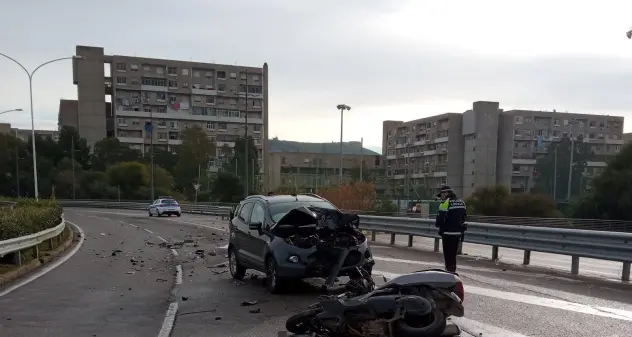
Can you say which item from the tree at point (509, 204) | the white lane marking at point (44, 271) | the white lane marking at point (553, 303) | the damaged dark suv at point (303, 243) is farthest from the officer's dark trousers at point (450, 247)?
the tree at point (509, 204)

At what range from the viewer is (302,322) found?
18.6ft

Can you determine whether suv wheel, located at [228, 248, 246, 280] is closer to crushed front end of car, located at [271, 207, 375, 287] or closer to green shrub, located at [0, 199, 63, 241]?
crushed front end of car, located at [271, 207, 375, 287]

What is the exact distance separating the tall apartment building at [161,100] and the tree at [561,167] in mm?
46572

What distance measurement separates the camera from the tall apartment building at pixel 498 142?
8944 centimetres

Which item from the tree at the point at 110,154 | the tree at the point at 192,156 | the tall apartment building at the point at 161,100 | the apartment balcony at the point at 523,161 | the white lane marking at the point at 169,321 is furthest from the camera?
the tall apartment building at the point at 161,100

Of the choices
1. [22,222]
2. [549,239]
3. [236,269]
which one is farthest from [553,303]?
[22,222]

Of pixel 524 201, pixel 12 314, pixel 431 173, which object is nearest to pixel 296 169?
pixel 431 173

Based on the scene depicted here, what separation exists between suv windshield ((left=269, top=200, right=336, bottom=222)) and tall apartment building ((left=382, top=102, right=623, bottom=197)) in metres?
76.9

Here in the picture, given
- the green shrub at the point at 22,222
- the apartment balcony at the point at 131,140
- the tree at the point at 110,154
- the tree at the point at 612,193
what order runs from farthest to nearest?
1. the apartment balcony at the point at 131,140
2. the tree at the point at 110,154
3. the tree at the point at 612,193
4. the green shrub at the point at 22,222

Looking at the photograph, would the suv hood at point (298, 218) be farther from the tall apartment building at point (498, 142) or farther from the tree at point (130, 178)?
the tall apartment building at point (498, 142)

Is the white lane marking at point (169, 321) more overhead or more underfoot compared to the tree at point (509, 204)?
more overhead

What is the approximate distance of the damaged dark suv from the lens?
319 inches

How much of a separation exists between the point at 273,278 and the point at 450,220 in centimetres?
345

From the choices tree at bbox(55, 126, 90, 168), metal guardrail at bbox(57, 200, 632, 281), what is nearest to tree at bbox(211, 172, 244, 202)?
tree at bbox(55, 126, 90, 168)
